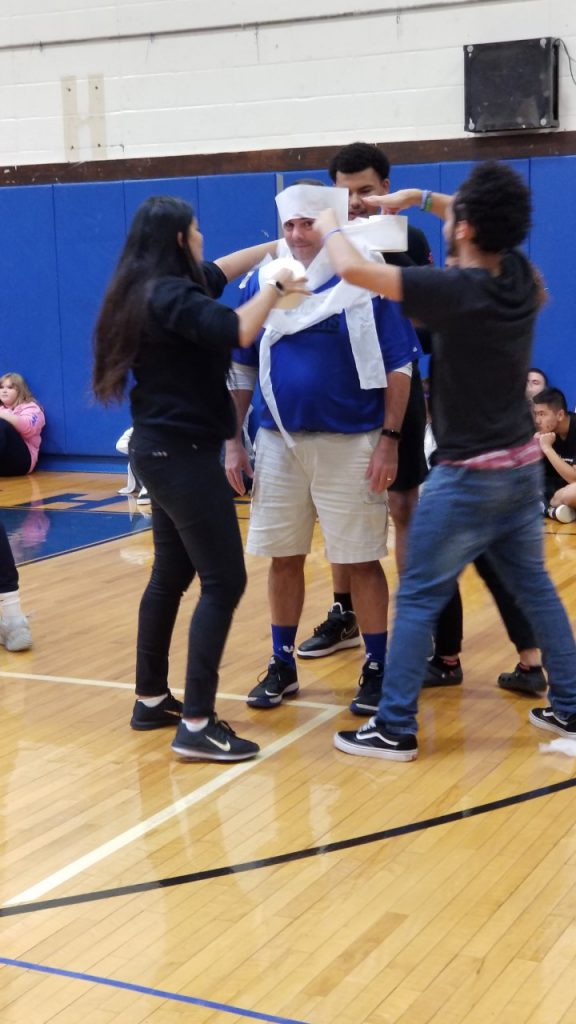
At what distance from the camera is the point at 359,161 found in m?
4.30

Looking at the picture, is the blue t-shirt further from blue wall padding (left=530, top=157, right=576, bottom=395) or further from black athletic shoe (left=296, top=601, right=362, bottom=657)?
blue wall padding (left=530, top=157, right=576, bottom=395)

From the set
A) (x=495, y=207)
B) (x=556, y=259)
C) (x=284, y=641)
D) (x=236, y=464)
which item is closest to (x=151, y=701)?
(x=284, y=641)

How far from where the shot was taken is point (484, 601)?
5586mm

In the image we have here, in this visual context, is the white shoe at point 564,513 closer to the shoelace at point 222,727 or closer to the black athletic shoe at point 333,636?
the black athletic shoe at point 333,636

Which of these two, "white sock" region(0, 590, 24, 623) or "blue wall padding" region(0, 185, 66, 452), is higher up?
"blue wall padding" region(0, 185, 66, 452)

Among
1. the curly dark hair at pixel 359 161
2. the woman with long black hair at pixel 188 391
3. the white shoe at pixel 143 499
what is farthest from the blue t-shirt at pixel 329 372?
the white shoe at pixel 143 499

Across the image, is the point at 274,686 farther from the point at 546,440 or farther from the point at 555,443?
the point at 555,443

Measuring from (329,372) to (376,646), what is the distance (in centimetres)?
91

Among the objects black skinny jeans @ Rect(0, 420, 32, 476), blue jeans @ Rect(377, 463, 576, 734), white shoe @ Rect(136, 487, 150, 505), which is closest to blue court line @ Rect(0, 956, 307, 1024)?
blue jeans @ Rect(377, 463, 576, 734)

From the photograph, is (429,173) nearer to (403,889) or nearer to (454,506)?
(454,506)

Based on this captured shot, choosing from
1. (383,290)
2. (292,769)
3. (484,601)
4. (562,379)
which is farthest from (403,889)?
(562,379)

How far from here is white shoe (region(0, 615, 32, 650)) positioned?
5059 mm

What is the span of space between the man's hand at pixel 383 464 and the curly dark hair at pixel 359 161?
3.09ft

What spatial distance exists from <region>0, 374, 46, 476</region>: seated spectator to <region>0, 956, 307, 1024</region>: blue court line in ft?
23.2
